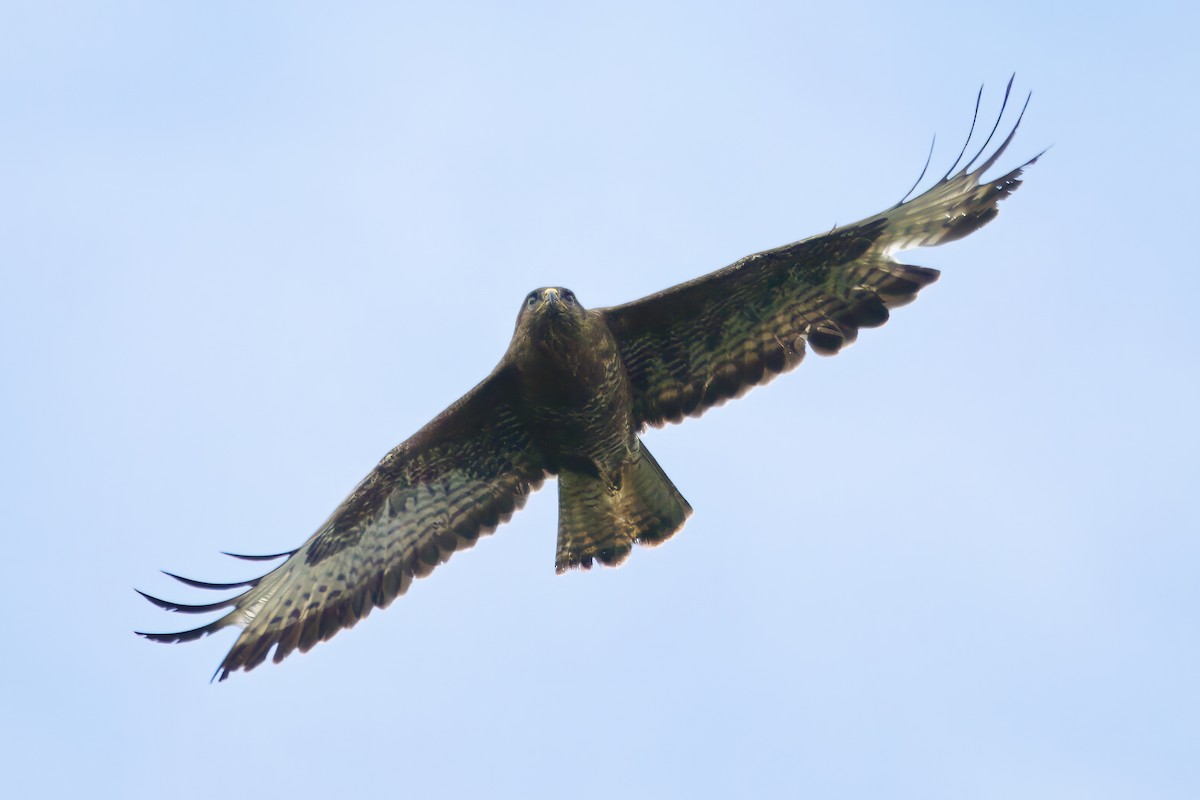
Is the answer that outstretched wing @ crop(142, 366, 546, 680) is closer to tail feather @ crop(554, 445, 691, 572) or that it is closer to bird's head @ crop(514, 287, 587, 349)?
tail feather @ crop(554, 445, 691, 572)

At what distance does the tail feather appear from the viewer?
11.4 meters

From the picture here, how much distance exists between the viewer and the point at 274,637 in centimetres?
1127

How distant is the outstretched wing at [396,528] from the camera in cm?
1129

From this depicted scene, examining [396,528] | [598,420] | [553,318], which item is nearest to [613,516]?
[598,420]

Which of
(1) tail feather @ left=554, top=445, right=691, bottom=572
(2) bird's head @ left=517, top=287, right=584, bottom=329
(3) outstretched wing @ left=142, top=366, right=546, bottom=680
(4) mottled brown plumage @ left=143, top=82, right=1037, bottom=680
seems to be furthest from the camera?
(1) tail feather @ left=554, top=445, right=691, bottom=572

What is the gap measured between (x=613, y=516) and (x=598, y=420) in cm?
92

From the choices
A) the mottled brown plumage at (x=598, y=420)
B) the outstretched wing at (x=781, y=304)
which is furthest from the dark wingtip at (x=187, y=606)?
the outstretched wing at (x=781, y=304)

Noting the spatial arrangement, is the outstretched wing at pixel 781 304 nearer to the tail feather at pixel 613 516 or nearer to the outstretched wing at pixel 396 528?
the tail feather at pixel 613 516

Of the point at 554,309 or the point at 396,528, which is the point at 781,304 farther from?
the point at 396,528

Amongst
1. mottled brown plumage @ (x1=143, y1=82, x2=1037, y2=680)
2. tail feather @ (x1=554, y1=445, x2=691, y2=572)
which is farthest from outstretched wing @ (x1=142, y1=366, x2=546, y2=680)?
tail feather @ (x1=554, y1=445, x2=691, y2=572)

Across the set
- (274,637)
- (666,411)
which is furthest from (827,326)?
(274,637)

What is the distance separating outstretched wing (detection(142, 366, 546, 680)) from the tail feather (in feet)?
1.18

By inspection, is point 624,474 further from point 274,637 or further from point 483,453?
point 274,637

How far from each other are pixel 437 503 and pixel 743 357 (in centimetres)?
237
